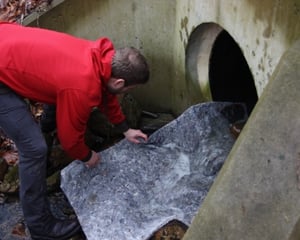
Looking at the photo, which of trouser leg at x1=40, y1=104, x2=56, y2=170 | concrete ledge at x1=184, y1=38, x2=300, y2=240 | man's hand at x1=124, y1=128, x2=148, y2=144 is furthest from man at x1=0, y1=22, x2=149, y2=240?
concrete ledge at x1=184, y1=38, x2=300, y2=240

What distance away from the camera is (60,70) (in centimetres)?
A: 369

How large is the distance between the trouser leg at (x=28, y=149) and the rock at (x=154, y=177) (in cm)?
28

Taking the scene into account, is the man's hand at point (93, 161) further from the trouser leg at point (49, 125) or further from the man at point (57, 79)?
the trouser leg at point (49, 125)

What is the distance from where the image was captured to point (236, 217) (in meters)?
2.63

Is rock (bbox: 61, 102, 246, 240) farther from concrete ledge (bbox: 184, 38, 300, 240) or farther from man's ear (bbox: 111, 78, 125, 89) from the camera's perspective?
concrete ledge (bbox: 184, 38, 300, 240)

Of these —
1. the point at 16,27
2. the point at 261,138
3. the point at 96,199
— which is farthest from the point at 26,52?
the point at 261,138

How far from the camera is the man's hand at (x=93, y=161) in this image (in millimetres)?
4340

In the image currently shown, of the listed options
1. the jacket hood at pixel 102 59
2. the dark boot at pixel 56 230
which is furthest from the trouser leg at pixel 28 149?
the jacket hood at pixel 102 59

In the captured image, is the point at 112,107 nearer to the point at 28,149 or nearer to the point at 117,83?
the point at 117,83

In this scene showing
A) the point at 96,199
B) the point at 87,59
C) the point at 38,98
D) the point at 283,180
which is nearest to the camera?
the point at 283,180

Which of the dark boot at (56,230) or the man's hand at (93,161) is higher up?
the man's hand at (93,161)

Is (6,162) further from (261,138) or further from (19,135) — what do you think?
(261,138)

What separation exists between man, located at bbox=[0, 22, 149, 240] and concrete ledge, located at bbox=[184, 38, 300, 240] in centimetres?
128

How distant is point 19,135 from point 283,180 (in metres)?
2.18
